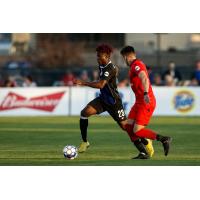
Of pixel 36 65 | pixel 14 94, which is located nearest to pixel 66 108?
pixel 14 94

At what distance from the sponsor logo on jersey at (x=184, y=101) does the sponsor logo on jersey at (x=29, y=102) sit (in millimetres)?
4486

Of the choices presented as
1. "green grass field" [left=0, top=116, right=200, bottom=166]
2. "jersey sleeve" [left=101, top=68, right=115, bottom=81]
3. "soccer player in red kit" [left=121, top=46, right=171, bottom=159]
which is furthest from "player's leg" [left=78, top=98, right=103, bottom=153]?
"soccer player in red kit" [left=121, top=46, right=171, bottom=159]

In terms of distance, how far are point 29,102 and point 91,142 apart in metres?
13.3

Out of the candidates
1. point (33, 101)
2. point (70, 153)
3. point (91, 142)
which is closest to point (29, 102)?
point (33, 101)

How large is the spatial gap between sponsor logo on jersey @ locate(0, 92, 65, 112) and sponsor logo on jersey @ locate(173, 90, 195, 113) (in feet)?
14.7

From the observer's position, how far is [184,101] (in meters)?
34.6

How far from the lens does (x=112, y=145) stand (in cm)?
2106

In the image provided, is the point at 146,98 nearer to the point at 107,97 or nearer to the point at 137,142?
the point at 137,142

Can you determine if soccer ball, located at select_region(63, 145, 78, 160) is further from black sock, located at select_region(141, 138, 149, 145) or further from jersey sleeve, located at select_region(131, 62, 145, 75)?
jersey sleeve, located at select_region(131, 62, 145, 75)

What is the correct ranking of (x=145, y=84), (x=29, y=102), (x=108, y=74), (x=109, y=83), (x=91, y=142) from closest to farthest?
(x=145, y=84)
(x=108, y=74)
(x=109, y=83)
(x=91, y=142)
(x=29, y=102)

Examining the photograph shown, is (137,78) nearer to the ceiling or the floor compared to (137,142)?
nearer to the ceiling

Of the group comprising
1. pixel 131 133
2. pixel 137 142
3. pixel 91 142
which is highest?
pixel 131 133

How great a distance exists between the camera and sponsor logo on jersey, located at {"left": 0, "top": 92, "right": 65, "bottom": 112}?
34.8 meters
